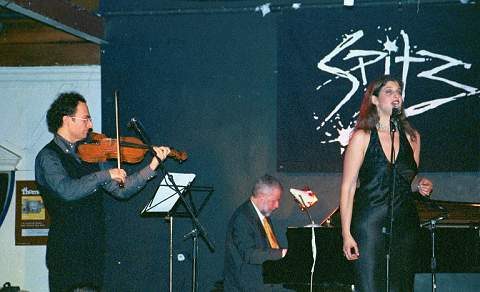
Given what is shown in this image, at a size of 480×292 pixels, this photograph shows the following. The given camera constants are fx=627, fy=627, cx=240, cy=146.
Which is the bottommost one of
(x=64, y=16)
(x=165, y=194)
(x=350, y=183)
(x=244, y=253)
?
(x=244, y=253)

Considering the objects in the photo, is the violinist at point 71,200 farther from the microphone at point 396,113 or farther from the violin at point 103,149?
the microphone at point 396,113

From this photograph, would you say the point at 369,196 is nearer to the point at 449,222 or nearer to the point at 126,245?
the point at 449,222

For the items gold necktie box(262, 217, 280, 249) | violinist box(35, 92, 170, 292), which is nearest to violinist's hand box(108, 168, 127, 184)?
violinist box(35, 92, 170, 292)

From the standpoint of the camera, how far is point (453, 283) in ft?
19.3

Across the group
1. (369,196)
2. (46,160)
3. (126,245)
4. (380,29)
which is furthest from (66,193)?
(380,29)

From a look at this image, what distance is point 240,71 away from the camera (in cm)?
635

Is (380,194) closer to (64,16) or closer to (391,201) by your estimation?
(391,201)

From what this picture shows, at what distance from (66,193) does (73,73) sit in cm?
340

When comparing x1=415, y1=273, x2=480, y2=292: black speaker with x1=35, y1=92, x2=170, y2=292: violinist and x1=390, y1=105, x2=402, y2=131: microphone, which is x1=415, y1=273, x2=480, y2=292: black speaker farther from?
x1=35, y1=92, x2=170, y2=292: violinist

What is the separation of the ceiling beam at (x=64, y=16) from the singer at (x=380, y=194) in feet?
9.22

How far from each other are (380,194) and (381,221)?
0.53ft

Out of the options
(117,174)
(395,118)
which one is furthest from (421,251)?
(117,174)

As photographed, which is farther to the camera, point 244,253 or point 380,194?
point 244,253

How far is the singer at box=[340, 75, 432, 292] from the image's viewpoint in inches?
137
